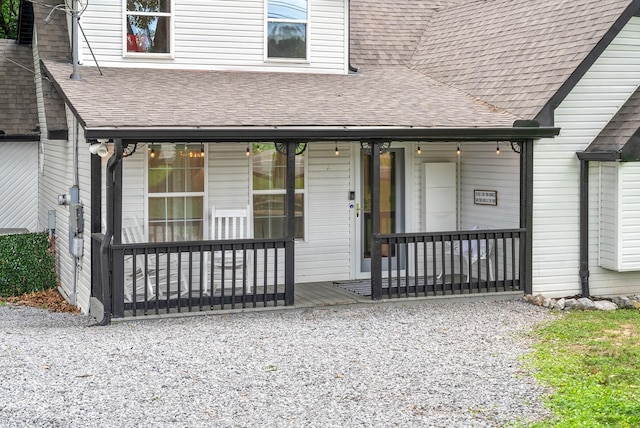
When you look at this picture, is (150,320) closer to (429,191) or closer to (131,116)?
(131,116)

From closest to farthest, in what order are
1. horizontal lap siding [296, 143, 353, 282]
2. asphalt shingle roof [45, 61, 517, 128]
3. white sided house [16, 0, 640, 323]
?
asphalt shingle roof [45, 61, 517, 128] < white sided house [16, 0, 640, 323] < horizontal lap siding [296, 143, 353, 282]

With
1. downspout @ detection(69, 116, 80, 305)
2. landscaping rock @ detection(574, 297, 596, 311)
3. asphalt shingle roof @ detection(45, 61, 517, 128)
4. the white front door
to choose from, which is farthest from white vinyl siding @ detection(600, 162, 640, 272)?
downspout @ detection(69, 116, 80, 305)

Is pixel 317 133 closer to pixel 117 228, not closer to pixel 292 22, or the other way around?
pixel 117 228

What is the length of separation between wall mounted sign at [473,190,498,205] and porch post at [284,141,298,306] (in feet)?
12.4

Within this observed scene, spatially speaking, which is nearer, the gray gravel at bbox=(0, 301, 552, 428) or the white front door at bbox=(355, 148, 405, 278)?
the gray gravel at bbox=(0, 301, 552, 428)

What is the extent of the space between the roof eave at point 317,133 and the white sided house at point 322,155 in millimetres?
30

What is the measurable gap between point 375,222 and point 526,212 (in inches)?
92.5

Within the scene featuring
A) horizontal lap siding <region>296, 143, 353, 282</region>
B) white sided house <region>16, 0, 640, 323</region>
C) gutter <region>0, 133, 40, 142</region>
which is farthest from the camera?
gutter <region>0, 133, 40, 142</region>

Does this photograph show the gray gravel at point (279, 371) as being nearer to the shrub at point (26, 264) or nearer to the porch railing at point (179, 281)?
the porch railing at point (179, 281)

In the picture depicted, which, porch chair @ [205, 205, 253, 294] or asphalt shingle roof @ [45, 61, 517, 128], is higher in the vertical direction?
asphalt shingle roof @ [45, 61, 517, 128]

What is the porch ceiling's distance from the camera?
Answer: 39.9 ft

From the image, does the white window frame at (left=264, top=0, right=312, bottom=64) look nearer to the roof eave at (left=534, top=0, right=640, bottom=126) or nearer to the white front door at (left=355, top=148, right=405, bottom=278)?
the white front door at (left=355, top=148, right=405, bottom=278)

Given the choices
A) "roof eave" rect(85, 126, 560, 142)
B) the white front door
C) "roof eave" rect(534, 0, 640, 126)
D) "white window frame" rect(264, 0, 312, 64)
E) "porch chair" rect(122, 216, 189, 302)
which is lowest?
"porch chair" rect(122, 216, 189, 302)

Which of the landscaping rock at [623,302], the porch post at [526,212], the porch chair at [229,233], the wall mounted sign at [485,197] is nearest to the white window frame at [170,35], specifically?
the porch chair at [229,233]
